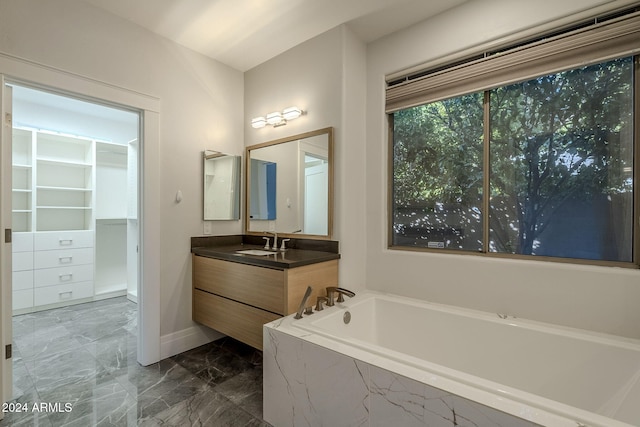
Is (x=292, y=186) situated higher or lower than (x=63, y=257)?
higher

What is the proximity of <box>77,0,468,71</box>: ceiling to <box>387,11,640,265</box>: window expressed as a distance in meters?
0.57

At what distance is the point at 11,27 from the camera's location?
5.72 feet

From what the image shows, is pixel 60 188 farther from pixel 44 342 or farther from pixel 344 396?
pixel 344 396

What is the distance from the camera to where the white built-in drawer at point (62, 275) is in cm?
350

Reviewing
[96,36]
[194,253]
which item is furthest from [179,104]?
[194,253]

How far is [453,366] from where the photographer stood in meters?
1.89

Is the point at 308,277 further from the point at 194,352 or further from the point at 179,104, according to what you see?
the point at 179,104

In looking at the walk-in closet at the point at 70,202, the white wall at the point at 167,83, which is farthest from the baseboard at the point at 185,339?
the walk-in closet at the point at 70,202

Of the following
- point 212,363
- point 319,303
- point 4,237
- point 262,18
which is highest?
point 262,18

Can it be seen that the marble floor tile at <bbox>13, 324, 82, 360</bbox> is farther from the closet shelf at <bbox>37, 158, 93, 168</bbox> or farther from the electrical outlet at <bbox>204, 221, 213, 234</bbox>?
the closet shelf at <bbox>37, 158, 93, 168</bbox>

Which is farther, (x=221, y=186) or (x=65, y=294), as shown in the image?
(x=65, y=294)

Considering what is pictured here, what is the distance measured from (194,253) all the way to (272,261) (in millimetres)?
1022

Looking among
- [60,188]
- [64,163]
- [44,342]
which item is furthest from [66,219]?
[44,342]

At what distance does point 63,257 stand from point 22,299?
569 millimetres
